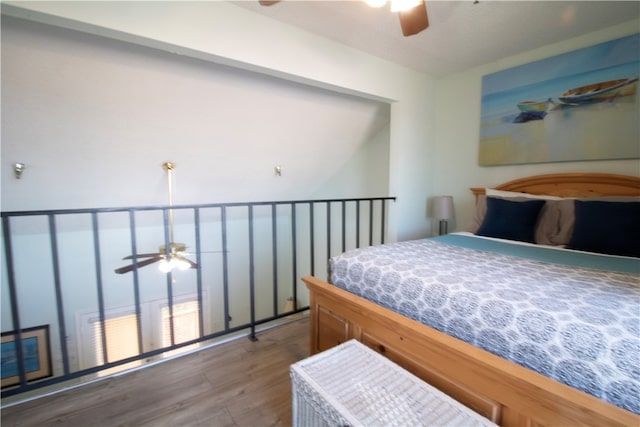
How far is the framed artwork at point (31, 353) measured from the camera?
2.92 meters

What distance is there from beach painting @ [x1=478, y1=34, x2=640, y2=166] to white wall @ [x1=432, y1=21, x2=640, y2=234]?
0.08 m

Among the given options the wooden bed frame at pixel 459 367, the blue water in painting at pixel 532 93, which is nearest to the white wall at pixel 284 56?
the blue water in painting at pixel 532 93

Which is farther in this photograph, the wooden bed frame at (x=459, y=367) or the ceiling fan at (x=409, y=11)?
the ceiling fan at (x=409, y=11)

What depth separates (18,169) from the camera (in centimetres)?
233

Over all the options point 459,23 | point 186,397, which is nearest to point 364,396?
point 186,397

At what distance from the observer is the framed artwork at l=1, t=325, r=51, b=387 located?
292cm

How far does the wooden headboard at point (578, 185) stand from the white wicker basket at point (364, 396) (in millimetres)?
2321

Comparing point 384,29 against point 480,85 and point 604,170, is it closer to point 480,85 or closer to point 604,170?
point 480,85

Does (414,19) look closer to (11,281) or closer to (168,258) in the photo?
(168,258)

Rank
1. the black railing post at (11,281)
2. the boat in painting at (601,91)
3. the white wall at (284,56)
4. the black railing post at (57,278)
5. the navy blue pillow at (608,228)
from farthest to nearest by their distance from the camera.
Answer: the boat in painting at (601,91)
the navy blue pillow at (608,228)
the white wall at (284,56)
the black railing post at (57,278)
the black railing post at (11,281)

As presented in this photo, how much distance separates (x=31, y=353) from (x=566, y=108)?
18.9ft

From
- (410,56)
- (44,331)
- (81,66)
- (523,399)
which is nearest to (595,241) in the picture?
(523,399)

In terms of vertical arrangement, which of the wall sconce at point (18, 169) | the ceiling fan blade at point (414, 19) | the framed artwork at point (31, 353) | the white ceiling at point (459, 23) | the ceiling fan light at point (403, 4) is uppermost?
the white ceiling at point (459, 23)

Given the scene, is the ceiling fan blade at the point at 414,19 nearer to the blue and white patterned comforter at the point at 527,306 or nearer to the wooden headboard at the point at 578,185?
the blue and white patterned comforter at the point at 527,306
